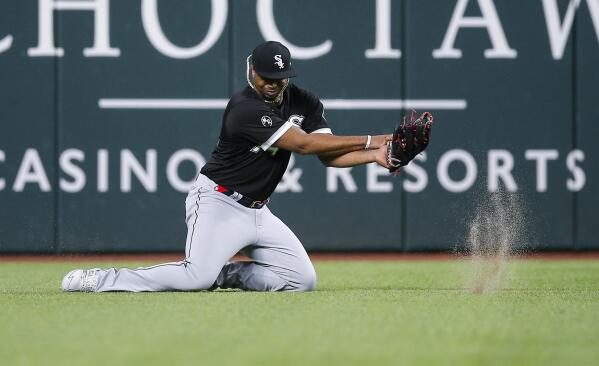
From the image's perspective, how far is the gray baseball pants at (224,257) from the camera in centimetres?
679

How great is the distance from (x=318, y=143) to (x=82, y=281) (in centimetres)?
168

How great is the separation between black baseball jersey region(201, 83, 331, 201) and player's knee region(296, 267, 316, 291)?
21.5 inches

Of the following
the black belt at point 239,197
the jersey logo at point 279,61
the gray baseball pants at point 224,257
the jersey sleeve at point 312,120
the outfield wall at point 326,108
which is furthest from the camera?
the outfield wall at point 326,108

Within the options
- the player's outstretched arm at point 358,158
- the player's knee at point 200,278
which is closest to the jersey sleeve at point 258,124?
the player's outstretched arm at point 358,158

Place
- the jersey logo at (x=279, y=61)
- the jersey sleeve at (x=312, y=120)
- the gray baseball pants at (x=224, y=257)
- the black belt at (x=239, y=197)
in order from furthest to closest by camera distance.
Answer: the jersey sleeve at (x=312, y=120) < the black belt at (x=239, y=197) < the gray baseball pants at (x=224, y=257) < the jersey logo at (x=279, y=61)

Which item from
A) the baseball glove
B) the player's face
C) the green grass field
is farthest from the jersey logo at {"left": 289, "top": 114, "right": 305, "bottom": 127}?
the green grass field

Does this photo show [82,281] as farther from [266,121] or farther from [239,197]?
[266,121]

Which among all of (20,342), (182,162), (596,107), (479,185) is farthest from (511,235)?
(20,342)

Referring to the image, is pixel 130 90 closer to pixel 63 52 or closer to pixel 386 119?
pixel 63 52

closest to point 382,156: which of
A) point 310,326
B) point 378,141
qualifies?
point 378,141

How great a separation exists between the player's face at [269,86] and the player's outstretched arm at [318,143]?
0.30m

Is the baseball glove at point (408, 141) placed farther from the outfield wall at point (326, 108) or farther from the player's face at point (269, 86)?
the outfield wall at point (326, 108)

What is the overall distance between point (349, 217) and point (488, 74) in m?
1.97

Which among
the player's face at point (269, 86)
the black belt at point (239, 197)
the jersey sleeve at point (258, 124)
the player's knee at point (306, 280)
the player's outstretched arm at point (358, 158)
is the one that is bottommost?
the player's knee at point (306, 280)
